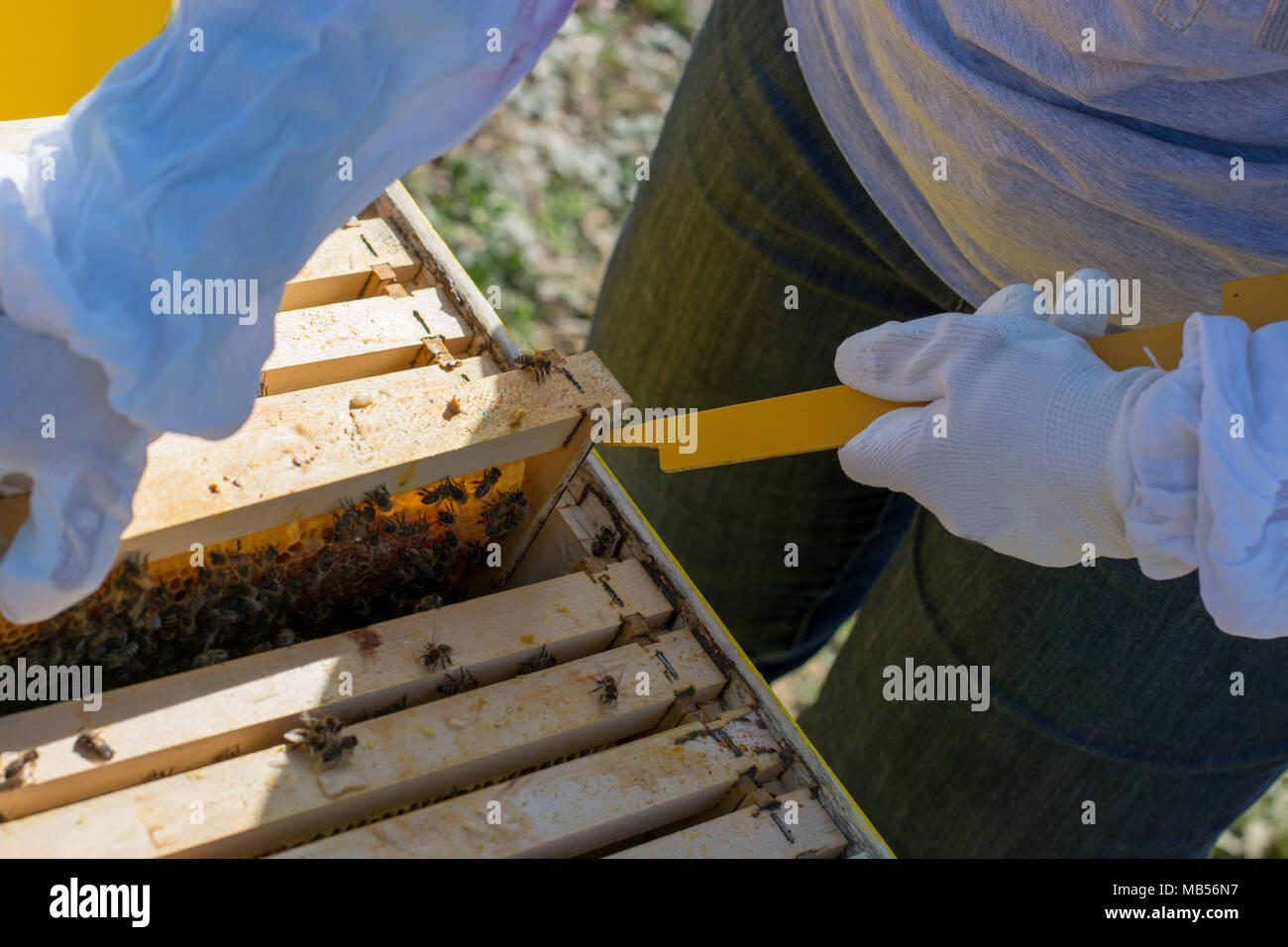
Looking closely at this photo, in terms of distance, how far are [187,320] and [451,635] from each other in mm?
619

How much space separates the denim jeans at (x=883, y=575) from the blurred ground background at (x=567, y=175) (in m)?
1.62

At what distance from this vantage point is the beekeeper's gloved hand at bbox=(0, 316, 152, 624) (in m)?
1.35

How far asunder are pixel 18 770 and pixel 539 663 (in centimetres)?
73

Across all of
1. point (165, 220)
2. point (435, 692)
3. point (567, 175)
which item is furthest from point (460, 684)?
point (567, 175)

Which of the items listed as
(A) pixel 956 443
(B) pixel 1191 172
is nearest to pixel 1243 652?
(A) pixel 956 443

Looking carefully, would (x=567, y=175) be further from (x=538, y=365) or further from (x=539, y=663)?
(x=539, y=663)

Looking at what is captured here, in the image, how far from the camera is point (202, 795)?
1.42m

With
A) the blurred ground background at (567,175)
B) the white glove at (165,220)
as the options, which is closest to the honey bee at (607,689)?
the white glove at (165,220)

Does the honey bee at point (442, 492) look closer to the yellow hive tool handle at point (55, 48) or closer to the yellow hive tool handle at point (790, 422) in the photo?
the yellow hive tool handle at point (790, 422)

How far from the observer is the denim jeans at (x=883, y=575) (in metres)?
2.06

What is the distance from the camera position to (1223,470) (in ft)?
4.45

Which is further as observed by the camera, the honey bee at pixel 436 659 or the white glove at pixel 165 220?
the honey bee at pixel 436 659
